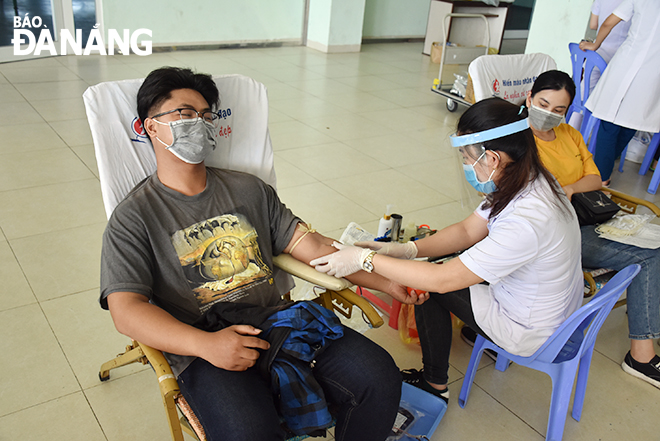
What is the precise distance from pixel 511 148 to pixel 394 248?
0.54 metres

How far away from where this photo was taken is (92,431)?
5.60ft

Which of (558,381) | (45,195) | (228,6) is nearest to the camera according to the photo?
(558,381)

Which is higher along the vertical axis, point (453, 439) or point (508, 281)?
point (508, 281)

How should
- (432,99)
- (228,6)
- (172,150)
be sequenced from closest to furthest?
(172,150) < (432,99) < (228,6)

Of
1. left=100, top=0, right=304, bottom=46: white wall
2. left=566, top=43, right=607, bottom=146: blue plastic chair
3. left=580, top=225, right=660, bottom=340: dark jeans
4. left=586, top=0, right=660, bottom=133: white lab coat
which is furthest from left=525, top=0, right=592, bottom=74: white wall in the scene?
left=100, top=0, right=304, bottom=46: white wall

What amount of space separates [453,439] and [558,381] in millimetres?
392

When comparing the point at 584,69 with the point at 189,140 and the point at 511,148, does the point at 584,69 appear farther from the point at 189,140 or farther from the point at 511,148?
the point at 189,140

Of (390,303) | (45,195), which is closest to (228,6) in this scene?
(45,195)

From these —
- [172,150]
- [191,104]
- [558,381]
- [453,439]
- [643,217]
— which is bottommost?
[453,439]

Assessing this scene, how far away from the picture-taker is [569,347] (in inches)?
64.1

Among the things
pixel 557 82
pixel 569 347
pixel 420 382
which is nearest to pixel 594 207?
pixel 557 82

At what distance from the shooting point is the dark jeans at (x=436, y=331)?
1.81 m

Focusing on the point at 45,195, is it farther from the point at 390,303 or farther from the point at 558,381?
the point at 558,381

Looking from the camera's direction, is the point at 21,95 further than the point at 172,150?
Yes
